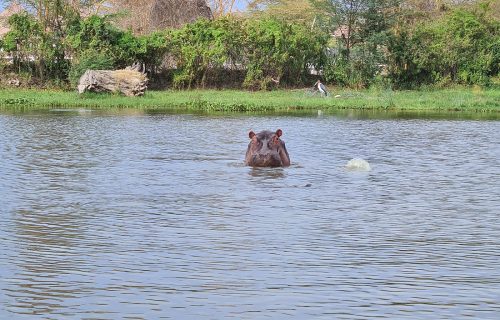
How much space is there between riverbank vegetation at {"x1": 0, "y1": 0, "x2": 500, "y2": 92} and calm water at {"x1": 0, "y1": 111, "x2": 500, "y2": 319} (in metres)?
17.9

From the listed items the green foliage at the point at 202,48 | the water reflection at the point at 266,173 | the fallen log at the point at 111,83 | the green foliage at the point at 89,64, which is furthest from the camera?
the green foliage at the point at 202,48

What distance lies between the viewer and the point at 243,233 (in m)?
9.02

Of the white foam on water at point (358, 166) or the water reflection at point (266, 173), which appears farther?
the white foam on water at point (358, 166)

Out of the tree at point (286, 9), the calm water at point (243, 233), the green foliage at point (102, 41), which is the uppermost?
the tree at point (286, 9)

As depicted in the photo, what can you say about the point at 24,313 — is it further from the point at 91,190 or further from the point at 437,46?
the point at 437,46

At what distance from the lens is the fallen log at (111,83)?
3142 cm

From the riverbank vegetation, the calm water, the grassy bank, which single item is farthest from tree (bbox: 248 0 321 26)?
the calm water

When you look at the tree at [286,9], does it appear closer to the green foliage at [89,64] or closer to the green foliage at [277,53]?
the green foliage at [277,53]

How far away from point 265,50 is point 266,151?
22298 millimetres

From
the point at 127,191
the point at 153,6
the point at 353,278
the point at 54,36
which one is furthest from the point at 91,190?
the point at 153,6

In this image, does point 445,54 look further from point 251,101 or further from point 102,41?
point 102,41

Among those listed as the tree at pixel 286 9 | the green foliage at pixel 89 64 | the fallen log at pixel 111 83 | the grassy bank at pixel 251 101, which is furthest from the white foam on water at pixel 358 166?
the tree at pixel 286 9

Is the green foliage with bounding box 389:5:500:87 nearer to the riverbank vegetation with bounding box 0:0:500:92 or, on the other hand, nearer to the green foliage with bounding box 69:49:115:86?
the riverbank vegetation with bounding box 0:0:500:92

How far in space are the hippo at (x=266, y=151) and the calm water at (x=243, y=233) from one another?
193 millimetres
